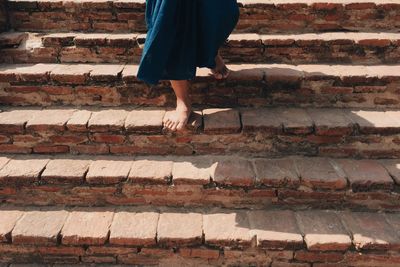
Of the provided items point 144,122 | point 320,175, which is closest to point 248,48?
point 144,122

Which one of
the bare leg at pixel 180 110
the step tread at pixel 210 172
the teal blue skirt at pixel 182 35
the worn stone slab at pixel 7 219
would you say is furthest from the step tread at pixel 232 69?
the worn stone slab at pixel 7 219

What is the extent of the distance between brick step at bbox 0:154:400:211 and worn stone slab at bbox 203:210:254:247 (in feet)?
0.29

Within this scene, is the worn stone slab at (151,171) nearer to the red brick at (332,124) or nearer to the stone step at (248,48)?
A: the stone step at (248,48)

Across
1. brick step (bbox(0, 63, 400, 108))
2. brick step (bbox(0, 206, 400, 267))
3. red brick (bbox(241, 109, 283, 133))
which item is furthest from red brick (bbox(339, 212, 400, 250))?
brick step (bbox(0, 63, 400, 108))

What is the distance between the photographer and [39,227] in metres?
1.97

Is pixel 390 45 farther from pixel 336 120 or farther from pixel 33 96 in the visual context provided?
pixel 33 96

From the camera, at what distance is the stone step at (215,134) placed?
217cm

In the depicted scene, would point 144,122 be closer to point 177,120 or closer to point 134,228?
point 177,120

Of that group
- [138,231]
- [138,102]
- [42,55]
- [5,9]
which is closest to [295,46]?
[138,102]

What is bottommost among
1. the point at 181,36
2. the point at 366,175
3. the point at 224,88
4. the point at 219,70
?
the point at 366,175

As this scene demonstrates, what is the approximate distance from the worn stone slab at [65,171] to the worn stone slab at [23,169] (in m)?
0.05

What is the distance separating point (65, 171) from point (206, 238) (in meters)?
0.97

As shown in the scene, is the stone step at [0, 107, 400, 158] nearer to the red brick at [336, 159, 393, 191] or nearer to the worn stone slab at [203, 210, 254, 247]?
the red brick at [336, 159, 393, 191]

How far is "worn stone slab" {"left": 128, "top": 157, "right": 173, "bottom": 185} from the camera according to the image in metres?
2.06
